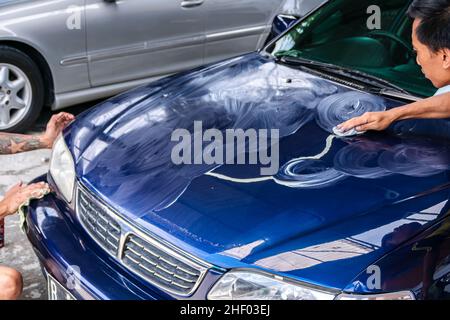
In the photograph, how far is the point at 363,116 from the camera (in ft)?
8.65

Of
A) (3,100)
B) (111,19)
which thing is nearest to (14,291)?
(3,100)

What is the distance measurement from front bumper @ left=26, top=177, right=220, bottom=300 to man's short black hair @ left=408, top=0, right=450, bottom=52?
4.07 feet

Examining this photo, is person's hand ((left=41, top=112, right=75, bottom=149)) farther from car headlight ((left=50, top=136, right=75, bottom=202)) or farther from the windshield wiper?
the windshield wiper

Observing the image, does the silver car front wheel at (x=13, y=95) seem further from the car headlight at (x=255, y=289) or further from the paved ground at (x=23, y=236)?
the car headlight at (x=255, y=289)

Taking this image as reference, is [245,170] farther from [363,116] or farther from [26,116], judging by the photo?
[26,116]

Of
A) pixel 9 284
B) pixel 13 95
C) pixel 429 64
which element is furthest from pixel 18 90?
pixel 429 64

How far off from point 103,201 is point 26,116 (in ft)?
8.56

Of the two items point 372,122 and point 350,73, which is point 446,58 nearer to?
point 372,122

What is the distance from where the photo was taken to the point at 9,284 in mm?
2459

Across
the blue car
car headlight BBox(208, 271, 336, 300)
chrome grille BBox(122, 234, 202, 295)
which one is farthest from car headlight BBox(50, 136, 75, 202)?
car headlight BBox(208, 271, 336, 300)

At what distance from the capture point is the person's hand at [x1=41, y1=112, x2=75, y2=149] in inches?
126

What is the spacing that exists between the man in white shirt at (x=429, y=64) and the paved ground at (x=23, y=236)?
62.0 inches

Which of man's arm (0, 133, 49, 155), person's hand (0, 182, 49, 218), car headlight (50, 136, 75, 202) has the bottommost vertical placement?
person's hand (0, 182, 49, 218)

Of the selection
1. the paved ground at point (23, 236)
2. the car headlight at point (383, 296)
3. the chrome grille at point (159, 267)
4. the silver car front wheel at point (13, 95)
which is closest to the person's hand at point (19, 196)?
the paved ground at point (23, 236)
